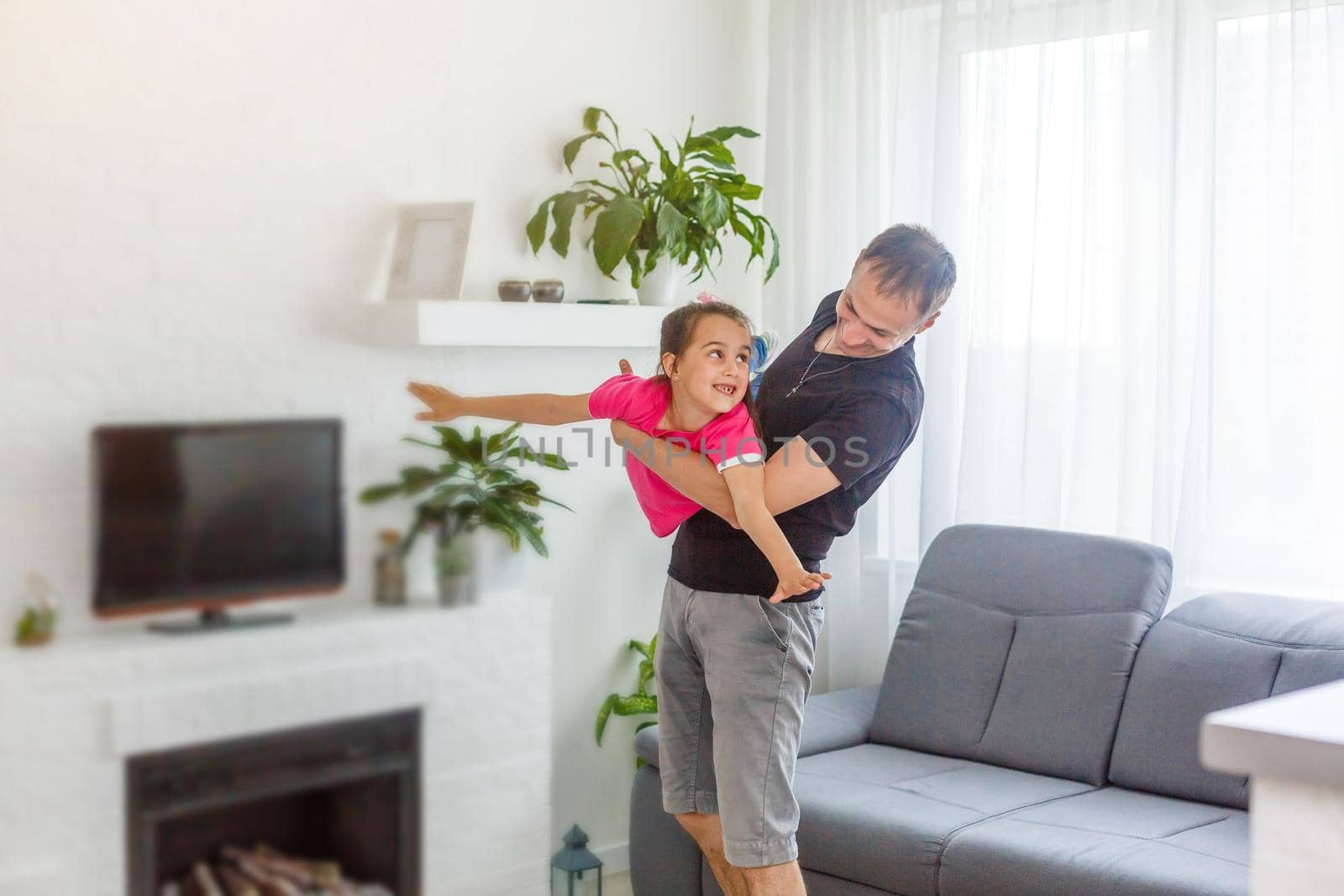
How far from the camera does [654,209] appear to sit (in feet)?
7.61

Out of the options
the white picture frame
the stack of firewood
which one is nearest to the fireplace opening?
the stack of firewood

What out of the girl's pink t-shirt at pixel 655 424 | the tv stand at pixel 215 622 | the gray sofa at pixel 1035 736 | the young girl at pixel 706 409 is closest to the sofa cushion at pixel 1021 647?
the gray sofa at pixel 1035 736

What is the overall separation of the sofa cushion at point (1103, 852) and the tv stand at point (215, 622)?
1.47 metres

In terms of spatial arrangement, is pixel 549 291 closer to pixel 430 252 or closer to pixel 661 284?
pixel 430 252

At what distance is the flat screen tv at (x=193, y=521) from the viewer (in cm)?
87

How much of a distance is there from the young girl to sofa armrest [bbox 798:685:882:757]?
112 centimetres

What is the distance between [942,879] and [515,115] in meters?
1.42

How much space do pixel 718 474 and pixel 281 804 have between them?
71 centimetres

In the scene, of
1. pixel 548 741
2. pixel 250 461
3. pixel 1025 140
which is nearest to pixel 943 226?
pixel 1025 140

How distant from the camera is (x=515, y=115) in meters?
1.37

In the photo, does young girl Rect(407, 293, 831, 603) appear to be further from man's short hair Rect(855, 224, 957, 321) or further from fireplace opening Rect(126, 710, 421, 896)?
fireplace opening Rect(126, 710, 421, 896)

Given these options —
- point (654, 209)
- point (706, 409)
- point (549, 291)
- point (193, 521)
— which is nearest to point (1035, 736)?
point (654, 209)

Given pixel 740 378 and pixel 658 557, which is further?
pixel 658 557

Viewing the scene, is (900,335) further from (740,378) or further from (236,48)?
(236,48)
